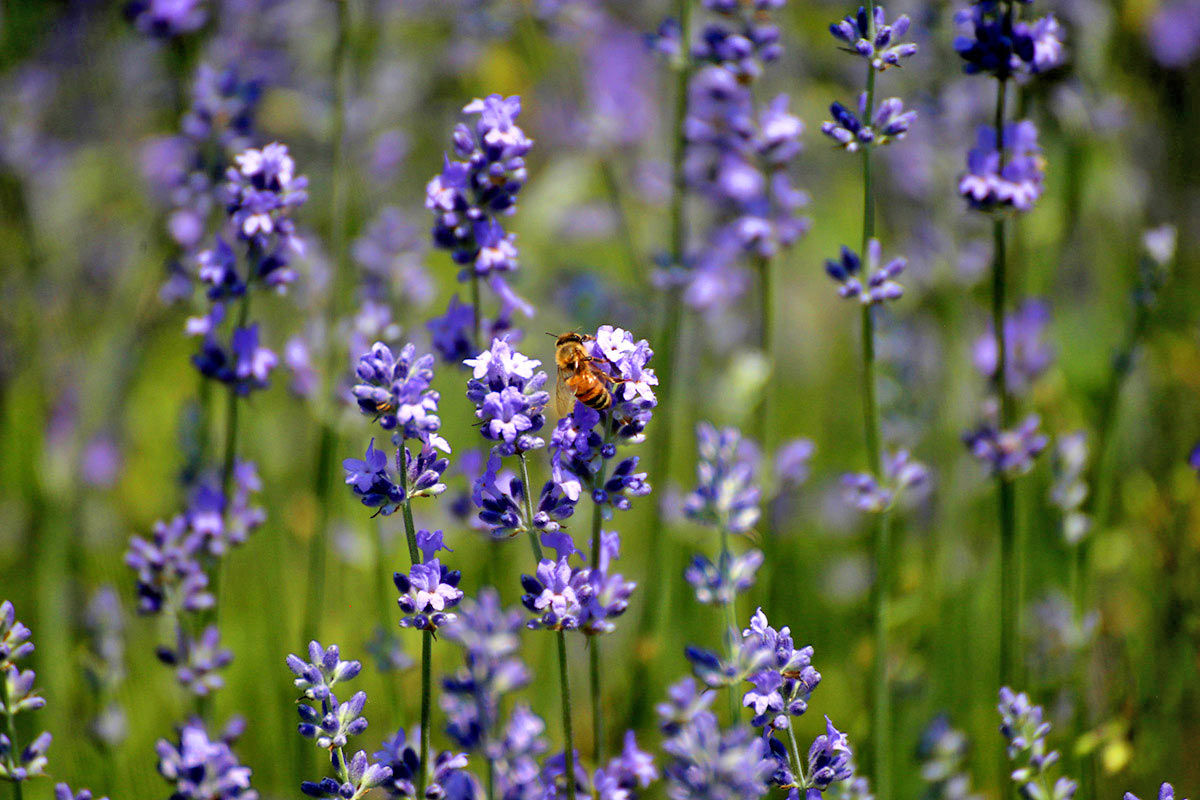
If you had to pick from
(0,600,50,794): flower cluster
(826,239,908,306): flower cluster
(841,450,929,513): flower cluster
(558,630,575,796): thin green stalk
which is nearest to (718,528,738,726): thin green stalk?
(558,630,575,796): thin green stalk

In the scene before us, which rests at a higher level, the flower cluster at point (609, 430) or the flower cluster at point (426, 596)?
the flower cluster at point (609, 430)

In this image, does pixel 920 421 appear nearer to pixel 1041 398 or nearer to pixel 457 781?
pixel 1041 398

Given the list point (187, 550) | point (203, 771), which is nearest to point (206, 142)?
point (187, 550)

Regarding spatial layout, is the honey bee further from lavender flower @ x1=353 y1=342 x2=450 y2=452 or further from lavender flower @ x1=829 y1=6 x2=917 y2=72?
lavender flower @ x1=829 y1=6 x2=917 y2=72

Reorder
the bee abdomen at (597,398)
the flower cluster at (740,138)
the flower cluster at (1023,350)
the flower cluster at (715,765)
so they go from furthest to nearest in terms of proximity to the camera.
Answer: the flower cluster at (1023,350) → the flower cluster at (740,138) → the bee abdomen at (597,398) → the flower cluster at (715,765)

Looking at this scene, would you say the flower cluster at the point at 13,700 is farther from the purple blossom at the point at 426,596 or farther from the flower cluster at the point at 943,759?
the flower cluster at the point at 943,759

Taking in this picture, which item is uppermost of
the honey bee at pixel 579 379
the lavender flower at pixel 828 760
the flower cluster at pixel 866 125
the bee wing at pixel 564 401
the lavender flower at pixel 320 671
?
the flower cluster at pixel 866 125

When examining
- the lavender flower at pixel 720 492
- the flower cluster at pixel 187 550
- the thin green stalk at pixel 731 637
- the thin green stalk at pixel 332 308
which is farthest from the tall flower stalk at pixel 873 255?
the flower cluster at pixel 187 550
